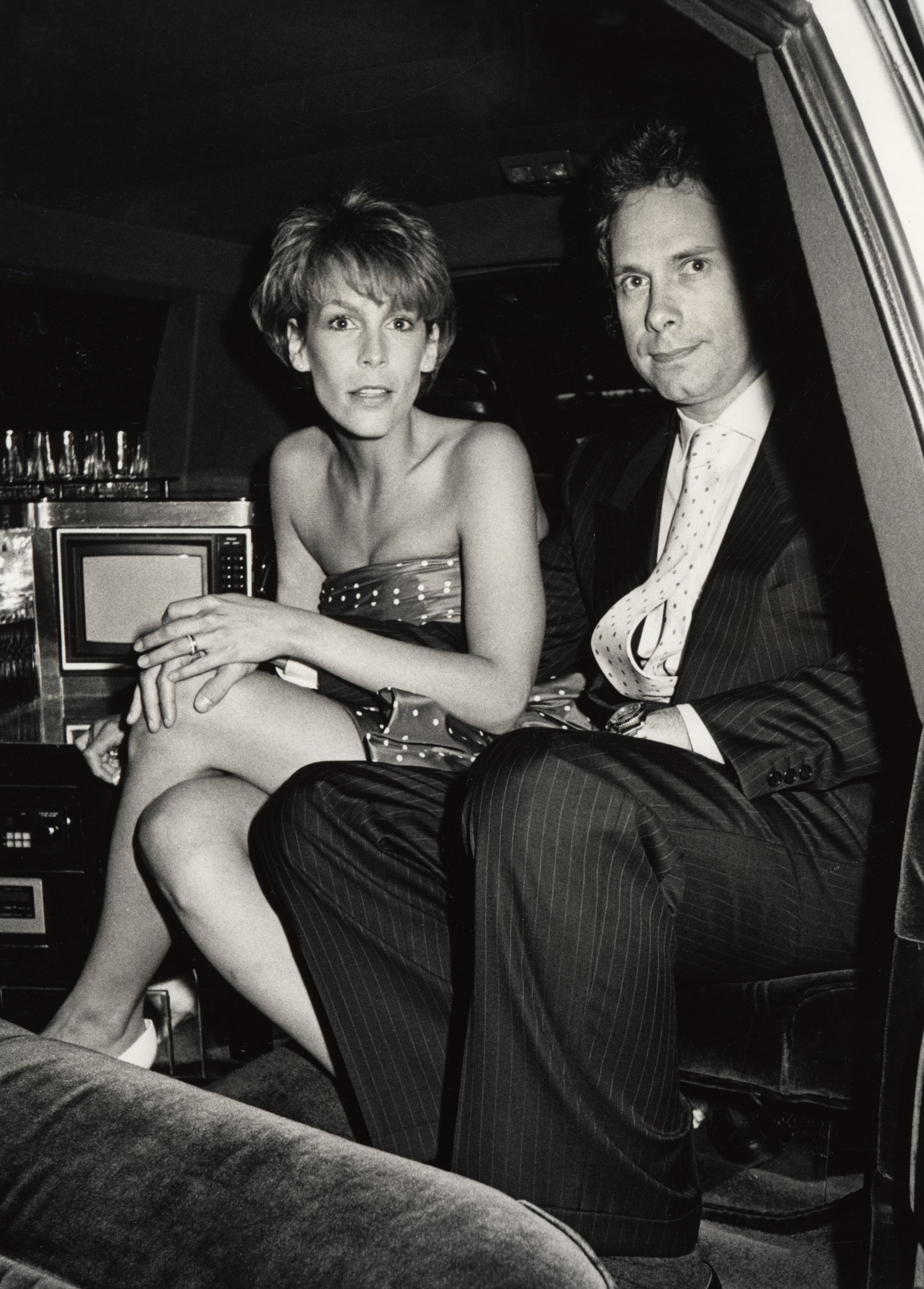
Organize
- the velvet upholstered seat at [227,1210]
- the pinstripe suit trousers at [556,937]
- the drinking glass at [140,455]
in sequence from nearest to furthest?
the velvet upholstered seat at [227,1210]
the pinstripe suit trousers at [556,937]
the drinking glass at [140,455]

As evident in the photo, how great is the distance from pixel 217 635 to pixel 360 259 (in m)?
0.71

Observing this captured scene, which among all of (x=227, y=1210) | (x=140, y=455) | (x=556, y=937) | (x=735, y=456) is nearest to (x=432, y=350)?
(x=735, y=456)

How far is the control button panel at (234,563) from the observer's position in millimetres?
2354

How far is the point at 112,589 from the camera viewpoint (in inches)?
95.3

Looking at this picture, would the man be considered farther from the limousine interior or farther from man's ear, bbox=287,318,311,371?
man's ear, bbox=287,318,311,371

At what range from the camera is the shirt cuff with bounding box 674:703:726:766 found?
4.44 feet

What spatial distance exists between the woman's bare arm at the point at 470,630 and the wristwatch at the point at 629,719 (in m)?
0.24

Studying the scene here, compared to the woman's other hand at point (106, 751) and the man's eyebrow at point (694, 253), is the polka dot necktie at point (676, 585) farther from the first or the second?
the woman's other hand at point (106, 751)

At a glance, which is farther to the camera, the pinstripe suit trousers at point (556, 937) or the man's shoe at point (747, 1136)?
the man's shoe at point (747, 1136)

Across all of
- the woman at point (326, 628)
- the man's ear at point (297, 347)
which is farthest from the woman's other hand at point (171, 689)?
the man's ear at point (297, 347)

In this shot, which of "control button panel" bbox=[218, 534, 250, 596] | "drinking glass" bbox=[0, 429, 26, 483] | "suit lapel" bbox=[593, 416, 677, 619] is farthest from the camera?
"drinking glass" bbox=[0, 429, 26, 483]

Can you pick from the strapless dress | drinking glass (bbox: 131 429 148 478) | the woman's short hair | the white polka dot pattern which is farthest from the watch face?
drinking glass (bbox: 131 429 148 478)

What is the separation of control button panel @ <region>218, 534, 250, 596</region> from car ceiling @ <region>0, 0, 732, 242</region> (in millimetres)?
675

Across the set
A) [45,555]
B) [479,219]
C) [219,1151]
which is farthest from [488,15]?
[219,1151]
